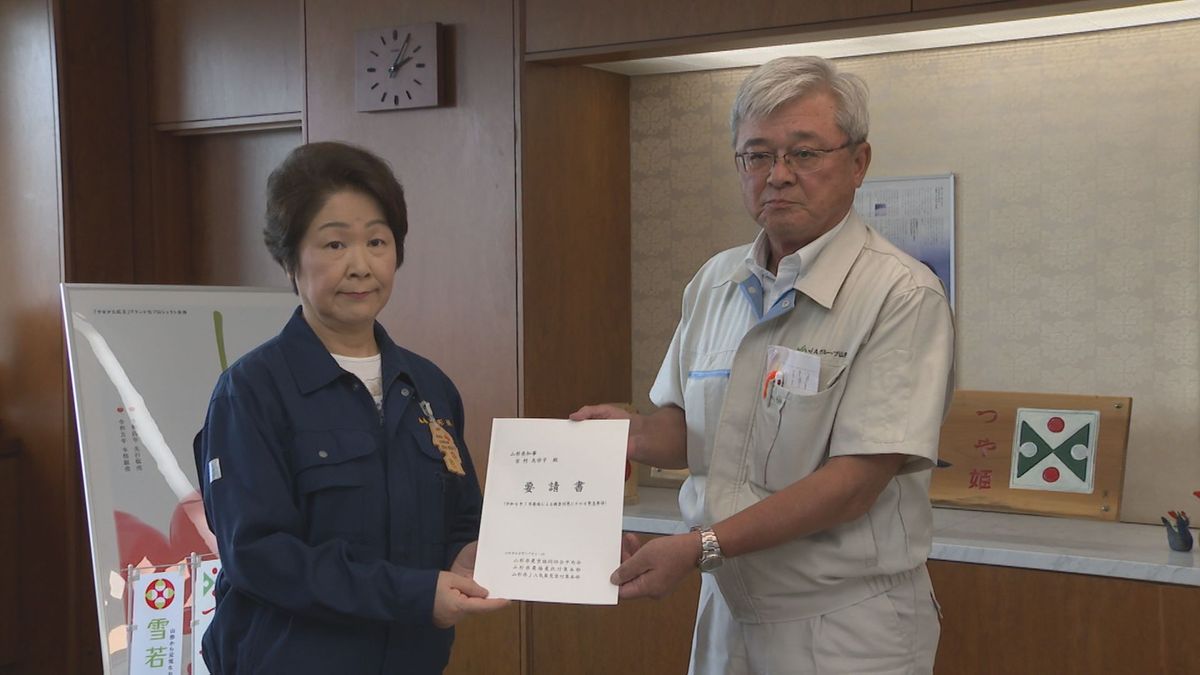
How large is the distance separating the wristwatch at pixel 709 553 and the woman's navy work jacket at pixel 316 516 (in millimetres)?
405

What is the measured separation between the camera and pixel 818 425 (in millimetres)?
2020

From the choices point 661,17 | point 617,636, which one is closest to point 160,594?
point 617,636

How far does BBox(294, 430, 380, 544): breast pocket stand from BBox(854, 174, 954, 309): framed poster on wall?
216cm

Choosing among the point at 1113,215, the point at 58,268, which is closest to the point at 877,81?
the point at 1113,215

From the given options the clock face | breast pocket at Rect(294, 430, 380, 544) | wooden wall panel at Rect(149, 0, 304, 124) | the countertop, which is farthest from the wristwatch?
wooden wall panel at Rect(149, 0, 304, 124)

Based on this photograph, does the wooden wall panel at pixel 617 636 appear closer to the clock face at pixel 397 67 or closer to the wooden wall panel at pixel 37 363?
the clock face at pixel 397 67

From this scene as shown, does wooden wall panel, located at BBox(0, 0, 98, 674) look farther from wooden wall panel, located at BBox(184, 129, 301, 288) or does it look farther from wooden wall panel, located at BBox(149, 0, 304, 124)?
wooden wall panel, located at BBox(184, 129, 301, 288)

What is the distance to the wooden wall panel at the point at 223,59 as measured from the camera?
14.4 ft

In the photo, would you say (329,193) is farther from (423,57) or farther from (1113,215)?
(1113,215)

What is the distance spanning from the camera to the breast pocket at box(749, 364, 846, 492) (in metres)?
2.01

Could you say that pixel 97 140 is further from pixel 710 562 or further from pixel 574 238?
pixel 710 562

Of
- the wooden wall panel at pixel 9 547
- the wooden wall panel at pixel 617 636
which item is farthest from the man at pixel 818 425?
the wooden wall panel at pixel 9 547

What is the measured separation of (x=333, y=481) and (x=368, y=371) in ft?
0.69

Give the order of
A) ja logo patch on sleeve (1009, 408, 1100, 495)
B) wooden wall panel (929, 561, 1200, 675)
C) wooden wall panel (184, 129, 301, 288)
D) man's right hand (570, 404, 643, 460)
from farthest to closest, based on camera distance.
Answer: wooden wall panel (184, 129, 301, 288)
ja logo patch on sleeve (1009, 408, 1100, 495)
wooden wall panel (929, 561, 1200, 675)
man's right hand (570, 404, 643, 460)
